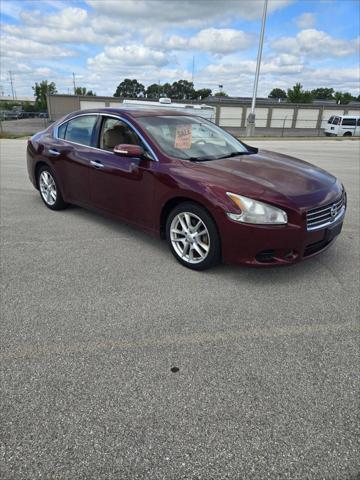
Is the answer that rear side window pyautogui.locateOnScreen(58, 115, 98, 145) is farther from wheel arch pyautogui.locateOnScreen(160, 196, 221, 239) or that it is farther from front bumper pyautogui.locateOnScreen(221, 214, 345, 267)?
front bumper pyautogui.locateOnScreen(221, 214, 345, 267)

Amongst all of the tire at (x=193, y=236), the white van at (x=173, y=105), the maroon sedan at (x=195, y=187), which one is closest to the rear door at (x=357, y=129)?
the white van at (x=173, y=105)

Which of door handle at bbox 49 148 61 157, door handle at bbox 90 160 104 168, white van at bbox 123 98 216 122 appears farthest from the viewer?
white van at bbox 123 98 216 122

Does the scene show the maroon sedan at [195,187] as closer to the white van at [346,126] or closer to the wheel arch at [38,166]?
the wheel arch at [38,166]

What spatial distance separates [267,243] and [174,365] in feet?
4.53

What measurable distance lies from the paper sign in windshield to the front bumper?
1.22m

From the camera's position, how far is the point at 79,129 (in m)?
4.92

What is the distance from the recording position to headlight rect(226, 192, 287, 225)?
3195mm

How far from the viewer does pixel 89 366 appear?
2414 millimetres

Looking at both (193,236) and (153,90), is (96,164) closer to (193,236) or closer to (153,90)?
(193,236)

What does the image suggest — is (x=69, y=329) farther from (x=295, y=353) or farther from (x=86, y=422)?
(x=295, y=353)

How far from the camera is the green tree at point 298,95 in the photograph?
218ft

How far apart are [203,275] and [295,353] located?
132 centimetres

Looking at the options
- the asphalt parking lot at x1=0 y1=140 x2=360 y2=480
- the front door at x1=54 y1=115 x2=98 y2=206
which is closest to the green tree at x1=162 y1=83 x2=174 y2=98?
the front door at x1=54 y1=115 x2=98 y2=206

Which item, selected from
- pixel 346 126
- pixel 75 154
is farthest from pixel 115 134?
pixel 346 126
